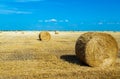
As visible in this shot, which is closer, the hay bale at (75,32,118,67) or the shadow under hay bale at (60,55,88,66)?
the hay bale at (75,32,118,67)

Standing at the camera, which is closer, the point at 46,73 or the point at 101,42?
the point at 46,73

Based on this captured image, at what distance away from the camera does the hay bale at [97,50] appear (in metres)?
14.8

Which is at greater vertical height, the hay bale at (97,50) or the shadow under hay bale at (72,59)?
the hay bale at (97,50)

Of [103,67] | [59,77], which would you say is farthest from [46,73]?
[103,67]

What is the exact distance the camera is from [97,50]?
595 inches

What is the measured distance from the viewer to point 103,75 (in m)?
12.5

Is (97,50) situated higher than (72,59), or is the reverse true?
(97,50)

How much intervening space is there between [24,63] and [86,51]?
327 cm

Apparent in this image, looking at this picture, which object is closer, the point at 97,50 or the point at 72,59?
the point at 97,50

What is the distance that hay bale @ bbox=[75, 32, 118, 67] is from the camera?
14807mm

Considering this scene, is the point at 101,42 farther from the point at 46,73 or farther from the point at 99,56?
the point at 46,73

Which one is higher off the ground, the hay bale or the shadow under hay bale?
the hay bale

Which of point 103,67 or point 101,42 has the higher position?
Answer: point 101,42

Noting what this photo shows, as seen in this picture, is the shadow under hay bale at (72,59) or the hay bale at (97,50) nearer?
the hay bale at (97,50)
